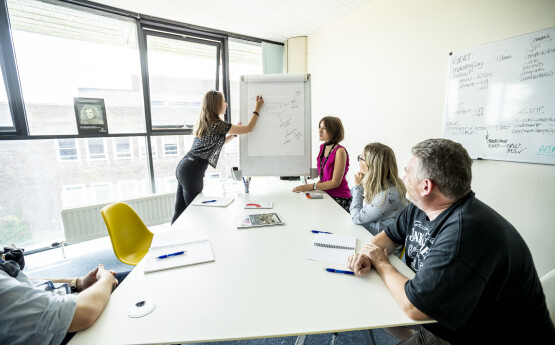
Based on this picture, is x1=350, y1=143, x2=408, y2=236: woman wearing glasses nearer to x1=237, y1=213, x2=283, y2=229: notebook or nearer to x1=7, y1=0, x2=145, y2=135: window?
x1=237, y1=213, x2=283, y2=229: notebook

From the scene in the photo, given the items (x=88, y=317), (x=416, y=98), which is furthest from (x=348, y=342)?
(x=416, y=98)

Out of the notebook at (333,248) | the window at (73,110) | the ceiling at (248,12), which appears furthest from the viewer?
the ceiling at (248,12)

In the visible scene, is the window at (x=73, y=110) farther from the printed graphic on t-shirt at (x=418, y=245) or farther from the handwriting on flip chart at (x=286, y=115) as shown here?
the printed graphic on t-shirt at (x=418, y=245)

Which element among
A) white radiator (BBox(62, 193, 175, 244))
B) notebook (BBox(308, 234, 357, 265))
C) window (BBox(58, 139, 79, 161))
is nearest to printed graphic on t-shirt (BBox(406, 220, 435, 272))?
notebook (BBox(308, 234, 357, 265))

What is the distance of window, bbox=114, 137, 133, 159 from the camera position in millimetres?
3417

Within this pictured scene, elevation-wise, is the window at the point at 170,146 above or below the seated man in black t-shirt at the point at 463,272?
above

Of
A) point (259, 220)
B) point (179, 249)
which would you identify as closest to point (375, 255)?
point (259, 220)

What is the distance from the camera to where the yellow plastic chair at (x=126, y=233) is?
1700mm

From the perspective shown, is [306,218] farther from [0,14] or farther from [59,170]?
[0,14]

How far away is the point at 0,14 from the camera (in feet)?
8.51

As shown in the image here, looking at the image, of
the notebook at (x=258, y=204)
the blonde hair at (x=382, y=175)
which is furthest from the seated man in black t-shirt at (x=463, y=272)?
the notebook at (x=258, y=204)

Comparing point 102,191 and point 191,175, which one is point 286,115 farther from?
point 102,191

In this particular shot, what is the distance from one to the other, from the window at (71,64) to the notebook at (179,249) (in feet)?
8.62

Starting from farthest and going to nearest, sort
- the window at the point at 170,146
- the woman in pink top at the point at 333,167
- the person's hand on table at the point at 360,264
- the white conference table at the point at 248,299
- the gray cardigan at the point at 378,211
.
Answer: the window at the point at 170,146, the woman in pink top at the point at 333,167, the gray cardigan at the point at 378,211, the person's hand on table at the point at 360,264, the white conference table at the point at 248,299
